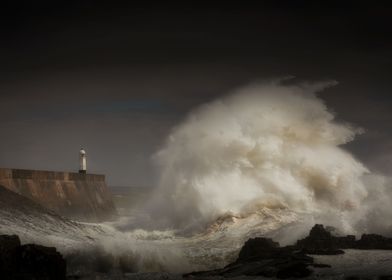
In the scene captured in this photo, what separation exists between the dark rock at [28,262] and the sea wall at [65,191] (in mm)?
10728

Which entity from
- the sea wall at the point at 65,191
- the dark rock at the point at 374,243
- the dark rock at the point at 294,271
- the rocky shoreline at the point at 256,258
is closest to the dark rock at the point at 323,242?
the rocky shoreline at the point at 256,258

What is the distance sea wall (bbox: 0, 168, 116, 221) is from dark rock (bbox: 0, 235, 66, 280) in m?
10.7

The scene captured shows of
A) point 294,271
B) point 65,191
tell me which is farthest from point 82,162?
point 294,271

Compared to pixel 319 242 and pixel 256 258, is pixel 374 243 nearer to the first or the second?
pixel 319 242

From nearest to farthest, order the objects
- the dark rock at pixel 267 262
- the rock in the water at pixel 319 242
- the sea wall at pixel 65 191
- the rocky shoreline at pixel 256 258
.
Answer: the rocky shoreline at pixel 256 258 → the dark rock at pixel 267 262 → the rock in the water at pixel 319 242 → the sea wall at pixel 65 191

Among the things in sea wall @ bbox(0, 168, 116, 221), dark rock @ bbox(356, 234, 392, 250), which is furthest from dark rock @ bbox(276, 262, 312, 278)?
sea wall @ bbox(0, 168, 116, 221)

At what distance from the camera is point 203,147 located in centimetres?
2603

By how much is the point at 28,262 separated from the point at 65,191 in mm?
16003

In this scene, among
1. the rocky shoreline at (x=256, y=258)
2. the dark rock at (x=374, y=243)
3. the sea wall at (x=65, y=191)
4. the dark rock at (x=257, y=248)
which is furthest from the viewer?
the sea wall at (x=65, y=191)

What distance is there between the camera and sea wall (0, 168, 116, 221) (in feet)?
72.4

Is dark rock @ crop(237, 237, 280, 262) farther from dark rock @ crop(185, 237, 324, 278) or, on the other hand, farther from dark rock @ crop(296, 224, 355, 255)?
dark rock @ crop(296, 224, 355, 255)

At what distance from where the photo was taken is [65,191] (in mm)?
26031

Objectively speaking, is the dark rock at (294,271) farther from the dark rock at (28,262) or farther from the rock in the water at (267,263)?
the dark rock at (28,262)

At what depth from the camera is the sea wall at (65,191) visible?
869 inches
